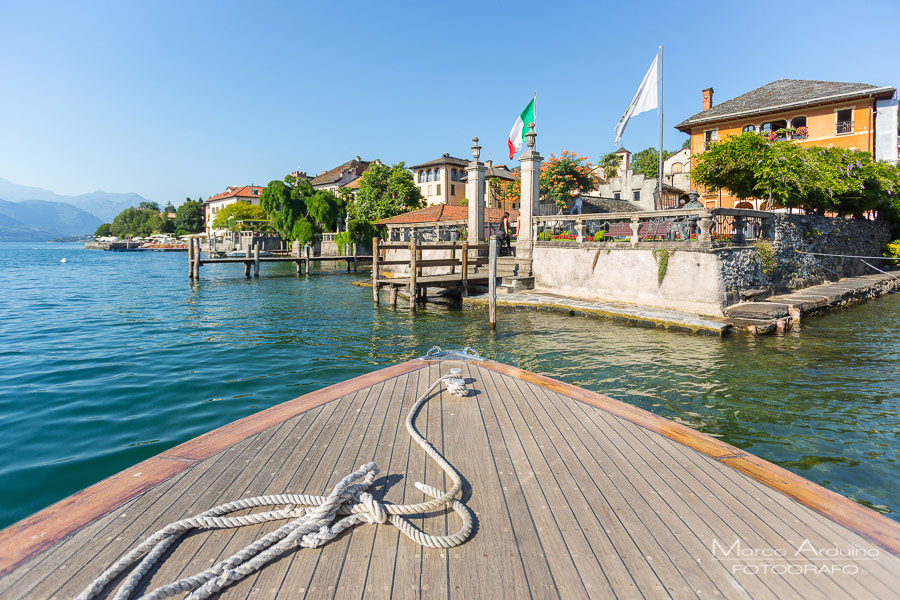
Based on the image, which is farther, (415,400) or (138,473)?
(415,400)

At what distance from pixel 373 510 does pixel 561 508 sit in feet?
3.18

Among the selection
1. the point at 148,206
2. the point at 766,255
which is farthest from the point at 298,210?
the point at 148,206

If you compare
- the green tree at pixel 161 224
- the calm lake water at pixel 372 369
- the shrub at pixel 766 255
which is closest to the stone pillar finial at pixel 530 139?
the calm lake water at pixel 372 369

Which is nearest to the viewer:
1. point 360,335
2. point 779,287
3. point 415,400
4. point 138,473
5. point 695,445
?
point 138,473

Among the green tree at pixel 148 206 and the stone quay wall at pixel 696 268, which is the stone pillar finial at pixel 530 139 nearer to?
the stone quay wall at pixel 696 268

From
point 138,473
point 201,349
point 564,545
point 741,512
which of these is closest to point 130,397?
point 201,349

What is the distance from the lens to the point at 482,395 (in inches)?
166

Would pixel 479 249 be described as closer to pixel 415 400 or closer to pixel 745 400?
pixel 745 400

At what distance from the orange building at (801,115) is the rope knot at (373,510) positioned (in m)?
25.6

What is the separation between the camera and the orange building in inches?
936

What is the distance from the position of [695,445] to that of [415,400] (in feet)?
7.30

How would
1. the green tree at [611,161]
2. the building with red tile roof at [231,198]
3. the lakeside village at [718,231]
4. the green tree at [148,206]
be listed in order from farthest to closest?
the green tree at [148,206]
the building with red tile roof at [231,198]
the green tree at [611,161]
the lakeside village at [718,231]

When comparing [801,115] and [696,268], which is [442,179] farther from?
[696,268]

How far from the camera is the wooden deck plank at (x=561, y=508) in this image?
189 centimetres
